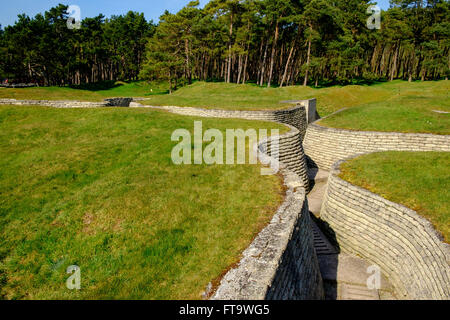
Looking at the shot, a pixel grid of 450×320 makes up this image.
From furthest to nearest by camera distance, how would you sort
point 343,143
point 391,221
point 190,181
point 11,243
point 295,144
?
point 343,143
point 295,144
point 190,181
point 391,221
point 11,243

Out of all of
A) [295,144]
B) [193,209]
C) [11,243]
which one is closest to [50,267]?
[11,243]

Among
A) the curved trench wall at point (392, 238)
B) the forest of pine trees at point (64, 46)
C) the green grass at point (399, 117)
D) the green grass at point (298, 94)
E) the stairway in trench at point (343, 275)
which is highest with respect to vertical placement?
the forest of pine trees at point (64, 46)

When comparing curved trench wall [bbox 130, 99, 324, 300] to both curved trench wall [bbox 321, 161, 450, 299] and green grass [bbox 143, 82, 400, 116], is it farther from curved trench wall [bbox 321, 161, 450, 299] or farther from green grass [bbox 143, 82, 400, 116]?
green grass [bbox 143, 82, 400, 116]

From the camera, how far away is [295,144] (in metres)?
14.4

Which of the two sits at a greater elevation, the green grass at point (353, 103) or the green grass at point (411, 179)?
the green grass at point (353, 103)

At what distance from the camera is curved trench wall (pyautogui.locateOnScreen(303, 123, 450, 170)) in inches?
579

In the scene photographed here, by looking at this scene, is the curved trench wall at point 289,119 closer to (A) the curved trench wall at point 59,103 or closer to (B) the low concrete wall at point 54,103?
(A) the curved trench wall at point 59,103

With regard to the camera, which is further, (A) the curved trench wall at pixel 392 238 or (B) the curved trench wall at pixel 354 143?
(B) the curved trench wall at pixel 354 143

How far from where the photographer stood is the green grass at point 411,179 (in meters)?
8.11

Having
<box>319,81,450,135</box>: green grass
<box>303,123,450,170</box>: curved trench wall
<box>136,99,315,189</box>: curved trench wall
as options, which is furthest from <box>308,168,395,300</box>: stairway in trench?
<box>319,81,450,135</box>: green grass

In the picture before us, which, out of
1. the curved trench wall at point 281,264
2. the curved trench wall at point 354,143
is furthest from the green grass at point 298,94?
the curved trench wall at point 281,264

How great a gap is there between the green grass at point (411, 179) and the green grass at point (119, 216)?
13.5 ft
